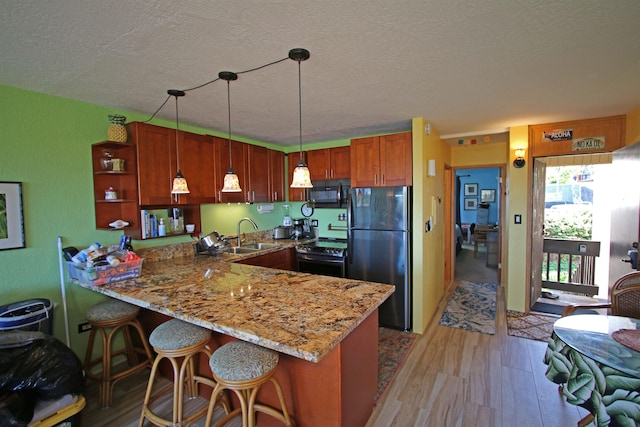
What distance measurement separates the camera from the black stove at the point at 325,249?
3654 mm

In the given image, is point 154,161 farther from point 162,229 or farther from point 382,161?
point 382,161

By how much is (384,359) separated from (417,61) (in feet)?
8.15

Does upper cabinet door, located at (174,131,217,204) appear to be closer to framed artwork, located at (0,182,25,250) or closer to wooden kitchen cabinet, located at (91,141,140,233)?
wooden kitchen cabinet, located at (91,141,140,233)

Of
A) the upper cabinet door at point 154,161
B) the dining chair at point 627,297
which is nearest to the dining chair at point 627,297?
the dining chair at point 627,297

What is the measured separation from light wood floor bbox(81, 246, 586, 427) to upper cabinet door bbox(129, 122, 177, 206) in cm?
160

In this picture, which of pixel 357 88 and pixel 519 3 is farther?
pixel 357 88

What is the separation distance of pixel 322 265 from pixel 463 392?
1972 millimetres

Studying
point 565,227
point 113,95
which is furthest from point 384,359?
point 565,227

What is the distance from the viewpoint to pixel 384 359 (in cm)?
271

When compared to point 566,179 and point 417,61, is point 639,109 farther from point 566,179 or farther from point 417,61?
point 417,61

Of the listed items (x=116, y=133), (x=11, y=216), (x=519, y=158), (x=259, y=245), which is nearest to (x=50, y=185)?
(x=11, y=216)

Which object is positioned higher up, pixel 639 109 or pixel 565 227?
pixel 639 109

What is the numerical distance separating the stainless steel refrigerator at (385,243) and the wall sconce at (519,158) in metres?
1.59

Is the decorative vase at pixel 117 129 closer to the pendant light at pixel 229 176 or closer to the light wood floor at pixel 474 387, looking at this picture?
the pendant light at pixel 229 176
